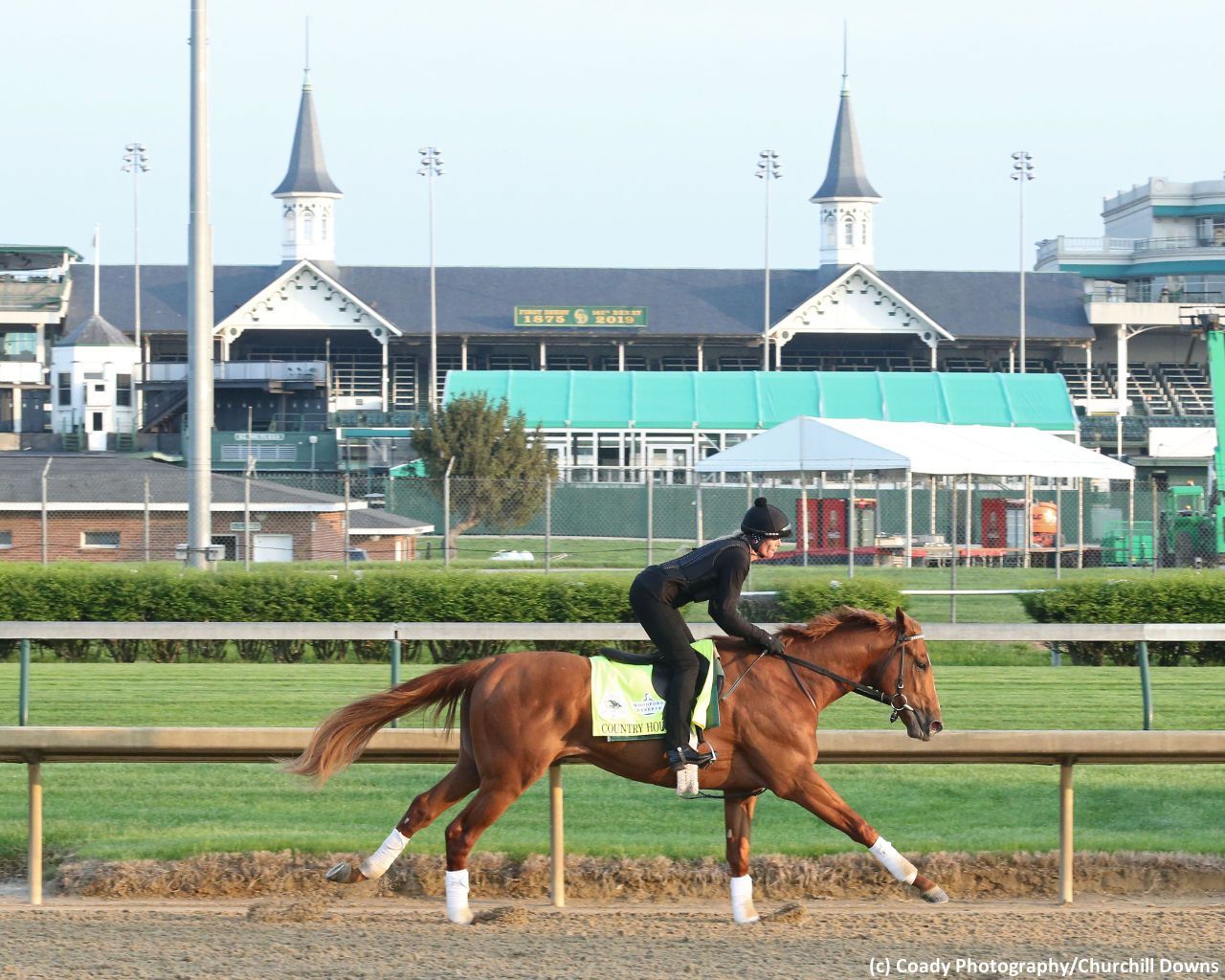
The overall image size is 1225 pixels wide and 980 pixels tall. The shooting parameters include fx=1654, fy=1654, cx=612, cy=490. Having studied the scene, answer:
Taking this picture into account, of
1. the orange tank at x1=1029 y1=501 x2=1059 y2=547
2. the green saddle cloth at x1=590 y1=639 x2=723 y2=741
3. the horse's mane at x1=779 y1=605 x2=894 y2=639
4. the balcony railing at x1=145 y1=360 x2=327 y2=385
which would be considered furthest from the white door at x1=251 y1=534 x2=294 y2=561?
the balcony railing at x1=145 y1=360 x2=327 y2=385

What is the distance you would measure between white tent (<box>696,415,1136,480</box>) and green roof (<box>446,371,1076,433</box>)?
19727mm

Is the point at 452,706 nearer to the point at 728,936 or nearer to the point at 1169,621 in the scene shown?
the point at 728,936

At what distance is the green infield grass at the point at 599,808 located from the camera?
314 inches

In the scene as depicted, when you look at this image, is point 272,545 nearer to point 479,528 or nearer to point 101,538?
point 101,538

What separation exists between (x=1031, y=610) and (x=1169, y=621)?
1.45 metres

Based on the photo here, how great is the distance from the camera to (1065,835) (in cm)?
721

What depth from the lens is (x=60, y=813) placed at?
8680 millimetres

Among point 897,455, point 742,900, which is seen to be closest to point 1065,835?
point 742,900

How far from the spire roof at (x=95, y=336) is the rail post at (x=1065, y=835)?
5292 centimetres

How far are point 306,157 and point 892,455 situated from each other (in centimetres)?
4649

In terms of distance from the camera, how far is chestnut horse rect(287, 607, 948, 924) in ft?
21.1

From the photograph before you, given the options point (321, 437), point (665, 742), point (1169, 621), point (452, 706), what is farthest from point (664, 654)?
point (321, 437)

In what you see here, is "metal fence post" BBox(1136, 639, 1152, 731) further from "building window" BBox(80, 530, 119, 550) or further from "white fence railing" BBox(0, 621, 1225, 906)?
"building window" BBox(80, 530, 119, 550)

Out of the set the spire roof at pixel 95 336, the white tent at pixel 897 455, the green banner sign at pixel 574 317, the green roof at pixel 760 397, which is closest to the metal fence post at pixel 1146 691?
the white tent at pixel 897 455
